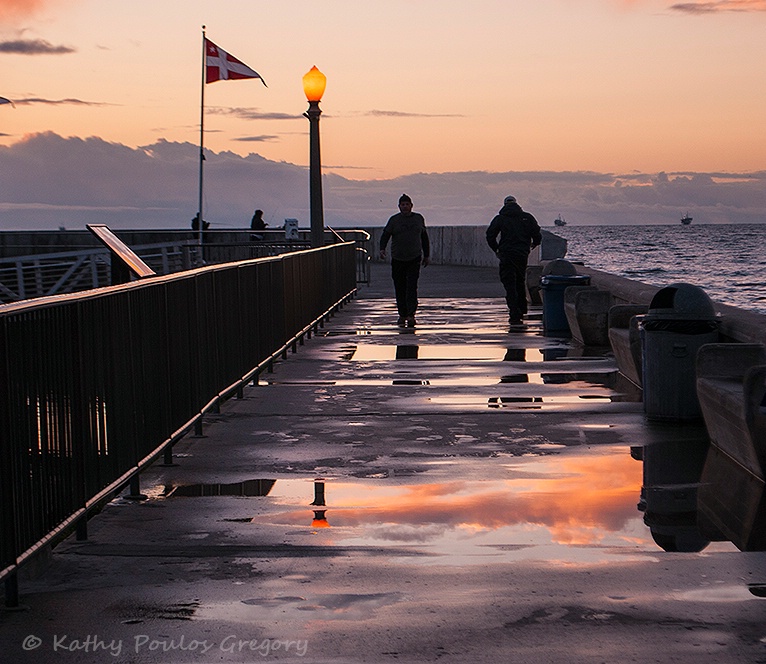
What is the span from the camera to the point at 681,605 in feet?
18.9

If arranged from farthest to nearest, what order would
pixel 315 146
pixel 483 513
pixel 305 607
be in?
pixel 315 146, pixel 483 513, pixel 305 607

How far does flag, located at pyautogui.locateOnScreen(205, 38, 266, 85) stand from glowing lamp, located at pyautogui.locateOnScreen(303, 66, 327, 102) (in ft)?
73.1

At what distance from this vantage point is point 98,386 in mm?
7223

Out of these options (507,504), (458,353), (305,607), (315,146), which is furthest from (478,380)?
(305,607)

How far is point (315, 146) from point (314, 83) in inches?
44.6

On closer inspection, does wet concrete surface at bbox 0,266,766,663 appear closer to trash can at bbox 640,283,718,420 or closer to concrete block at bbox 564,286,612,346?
trash can at bbox 640,283,718,420

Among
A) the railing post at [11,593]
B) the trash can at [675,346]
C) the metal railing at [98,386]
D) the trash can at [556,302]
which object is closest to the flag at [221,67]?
the trash can at [556,302]

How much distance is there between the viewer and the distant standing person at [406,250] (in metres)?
21.9

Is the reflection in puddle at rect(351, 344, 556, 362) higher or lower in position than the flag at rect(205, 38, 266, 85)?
lower

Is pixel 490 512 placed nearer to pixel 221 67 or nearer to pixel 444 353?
pixel 444 353

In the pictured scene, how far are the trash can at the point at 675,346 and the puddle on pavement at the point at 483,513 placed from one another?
5.26ft

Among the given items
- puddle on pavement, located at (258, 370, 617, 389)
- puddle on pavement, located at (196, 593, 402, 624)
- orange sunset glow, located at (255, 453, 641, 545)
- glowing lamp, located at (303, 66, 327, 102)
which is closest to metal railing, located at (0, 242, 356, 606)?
puddle on pavement, located at (196, 593, 402, 624)

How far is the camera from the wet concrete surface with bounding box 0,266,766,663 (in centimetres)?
534

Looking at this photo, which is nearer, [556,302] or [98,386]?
[98,386]
